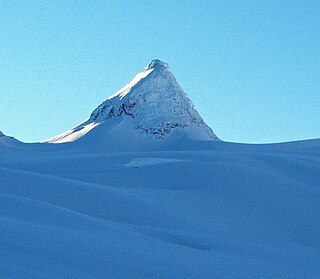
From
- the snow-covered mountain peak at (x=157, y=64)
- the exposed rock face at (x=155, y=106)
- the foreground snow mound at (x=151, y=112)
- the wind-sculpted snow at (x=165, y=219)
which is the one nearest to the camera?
the wind-sculpted snow at (x=165, y=219)

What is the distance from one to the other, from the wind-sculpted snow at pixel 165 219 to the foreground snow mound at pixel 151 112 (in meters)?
28.5

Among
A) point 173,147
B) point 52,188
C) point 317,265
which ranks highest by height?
point 173,147

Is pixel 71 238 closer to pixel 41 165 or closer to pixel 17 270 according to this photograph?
pixel 17 270

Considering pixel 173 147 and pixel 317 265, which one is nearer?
pixel 317 265

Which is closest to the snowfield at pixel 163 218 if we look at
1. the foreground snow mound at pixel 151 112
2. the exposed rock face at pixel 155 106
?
the foreground snow mound at pixel 151 112

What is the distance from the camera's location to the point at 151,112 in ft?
171

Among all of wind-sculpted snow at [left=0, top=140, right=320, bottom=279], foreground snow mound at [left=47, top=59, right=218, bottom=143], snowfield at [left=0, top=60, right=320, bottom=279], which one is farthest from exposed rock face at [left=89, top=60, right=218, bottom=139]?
wind-sculpted snow at [left=0, top=140, right=320, bottom=279]

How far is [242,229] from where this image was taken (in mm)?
11336

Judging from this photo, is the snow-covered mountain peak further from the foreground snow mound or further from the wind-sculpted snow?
the wind-sculpted snow

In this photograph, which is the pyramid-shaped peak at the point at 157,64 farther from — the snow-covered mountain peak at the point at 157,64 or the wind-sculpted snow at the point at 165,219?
the wind-sculpted snow at the point at 165,219

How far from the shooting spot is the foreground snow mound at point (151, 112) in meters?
50.2

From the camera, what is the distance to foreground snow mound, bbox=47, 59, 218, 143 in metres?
50.2

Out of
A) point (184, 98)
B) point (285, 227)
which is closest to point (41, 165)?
point (285, 227)

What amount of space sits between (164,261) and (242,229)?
4.96 metres
